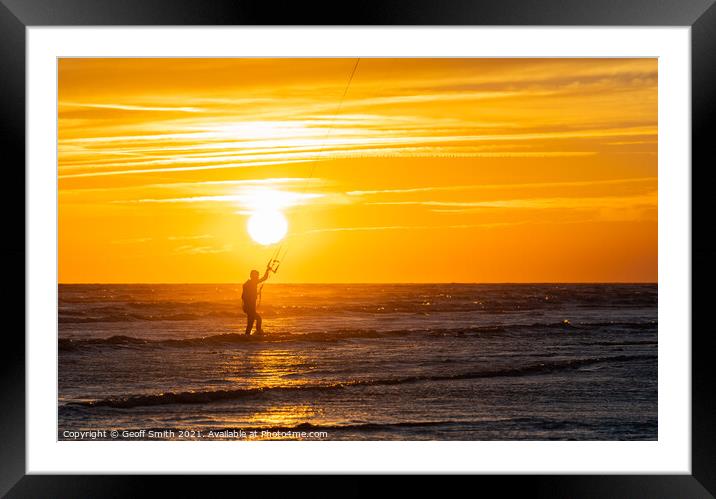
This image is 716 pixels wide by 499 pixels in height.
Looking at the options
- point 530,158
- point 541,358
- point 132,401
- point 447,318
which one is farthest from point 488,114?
point 132,401

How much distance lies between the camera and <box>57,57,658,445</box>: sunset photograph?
12.4 metres

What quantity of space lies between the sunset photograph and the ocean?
0.10 meters

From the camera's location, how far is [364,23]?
2473 mm

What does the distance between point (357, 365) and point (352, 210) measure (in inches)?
324

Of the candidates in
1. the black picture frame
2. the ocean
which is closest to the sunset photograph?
the ocean

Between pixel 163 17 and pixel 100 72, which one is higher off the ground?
pixel 100 72

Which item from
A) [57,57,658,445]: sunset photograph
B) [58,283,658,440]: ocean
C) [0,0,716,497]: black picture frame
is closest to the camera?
[0,0,716,497]: black picture frame

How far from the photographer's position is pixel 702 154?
2.52 meters

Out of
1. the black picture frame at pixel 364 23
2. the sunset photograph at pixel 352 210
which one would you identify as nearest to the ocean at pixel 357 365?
the sunset photograph at pixel 352 210

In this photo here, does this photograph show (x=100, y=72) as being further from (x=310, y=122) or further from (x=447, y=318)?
(x=447, y=318)

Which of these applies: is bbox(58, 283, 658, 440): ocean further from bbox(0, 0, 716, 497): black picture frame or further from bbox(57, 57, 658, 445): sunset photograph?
bbox(0, 0, 716, 497): black picture frame

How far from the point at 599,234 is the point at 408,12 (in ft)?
51.0

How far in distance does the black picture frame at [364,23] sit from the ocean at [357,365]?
290cm

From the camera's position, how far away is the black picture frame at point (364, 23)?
2.47 metres
